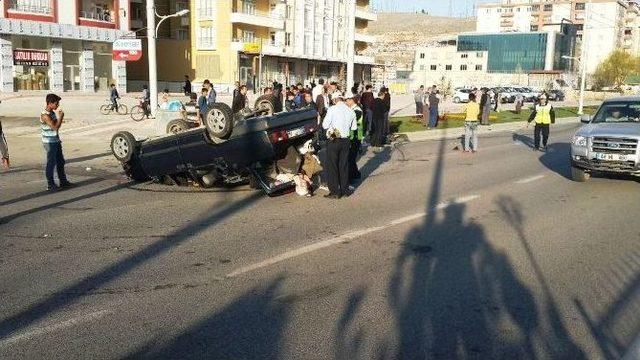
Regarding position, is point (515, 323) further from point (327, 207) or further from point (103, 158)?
point (103, 158)

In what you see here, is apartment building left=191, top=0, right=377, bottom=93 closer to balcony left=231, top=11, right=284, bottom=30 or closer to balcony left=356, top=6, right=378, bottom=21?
balcony left=231, top=11, right=284, bottom=30

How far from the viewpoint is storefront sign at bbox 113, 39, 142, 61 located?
23688mm

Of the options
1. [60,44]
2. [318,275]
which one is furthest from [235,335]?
[60,44]

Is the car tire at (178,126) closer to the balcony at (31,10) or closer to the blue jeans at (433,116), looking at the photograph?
the blue jeans at (433,116)

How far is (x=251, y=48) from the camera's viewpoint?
189ft

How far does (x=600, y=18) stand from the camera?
141000 mm

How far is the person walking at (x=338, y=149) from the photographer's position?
1041 cm

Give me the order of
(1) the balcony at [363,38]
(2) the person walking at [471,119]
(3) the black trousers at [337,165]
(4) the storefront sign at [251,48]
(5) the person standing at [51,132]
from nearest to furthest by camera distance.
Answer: (3) the black trousers at [337,165]
(5) the person standing at [51,132]
(2) the person walking at [471,119]
(4) the storefront sign at [251,48]
(1) the balcony at [363,38]

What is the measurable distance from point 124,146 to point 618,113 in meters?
9.96

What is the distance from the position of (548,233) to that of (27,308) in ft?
20.4

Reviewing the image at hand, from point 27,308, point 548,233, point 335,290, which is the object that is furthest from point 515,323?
point 27,308

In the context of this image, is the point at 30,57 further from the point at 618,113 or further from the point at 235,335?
the point at 235,335

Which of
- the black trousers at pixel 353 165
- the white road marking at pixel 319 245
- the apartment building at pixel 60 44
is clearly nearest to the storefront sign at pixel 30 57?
the apartment building at pixel 60 44

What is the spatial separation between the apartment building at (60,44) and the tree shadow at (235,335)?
127ft
